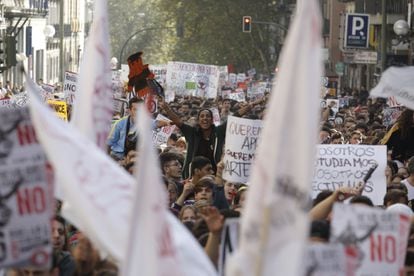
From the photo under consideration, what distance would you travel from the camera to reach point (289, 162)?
18.8ft

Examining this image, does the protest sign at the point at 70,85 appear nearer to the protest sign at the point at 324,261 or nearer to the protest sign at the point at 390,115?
the protest sign at the point at 390,115

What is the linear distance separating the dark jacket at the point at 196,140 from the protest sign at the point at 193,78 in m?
20.9

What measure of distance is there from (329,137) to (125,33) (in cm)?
12127

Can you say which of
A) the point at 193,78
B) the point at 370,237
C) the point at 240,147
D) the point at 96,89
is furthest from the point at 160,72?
the point at 370,237

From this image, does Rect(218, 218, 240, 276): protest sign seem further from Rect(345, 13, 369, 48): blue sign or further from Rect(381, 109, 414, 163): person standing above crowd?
Rect(345, 13, 369, 48): blue sign

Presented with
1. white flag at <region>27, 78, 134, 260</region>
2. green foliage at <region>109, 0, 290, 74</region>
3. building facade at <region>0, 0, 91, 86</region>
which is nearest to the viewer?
white flag at <region>27, 78, 134, 260</region>

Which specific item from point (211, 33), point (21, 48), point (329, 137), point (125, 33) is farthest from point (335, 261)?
point (125, 33)

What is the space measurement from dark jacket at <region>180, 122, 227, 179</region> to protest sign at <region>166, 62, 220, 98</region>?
68.6 ft

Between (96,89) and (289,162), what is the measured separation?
9.32 feet

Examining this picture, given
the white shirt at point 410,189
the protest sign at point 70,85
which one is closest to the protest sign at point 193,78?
the protest sign at point 70,85

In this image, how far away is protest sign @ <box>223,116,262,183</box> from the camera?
13.7 metres

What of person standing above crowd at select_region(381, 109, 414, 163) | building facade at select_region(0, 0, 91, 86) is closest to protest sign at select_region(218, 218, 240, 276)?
person standing above crowd at select_region(381, 109, 414, 163)

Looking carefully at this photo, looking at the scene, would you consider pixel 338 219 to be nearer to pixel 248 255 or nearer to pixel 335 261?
pixel 335 261

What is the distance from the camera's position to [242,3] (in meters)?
70.1
